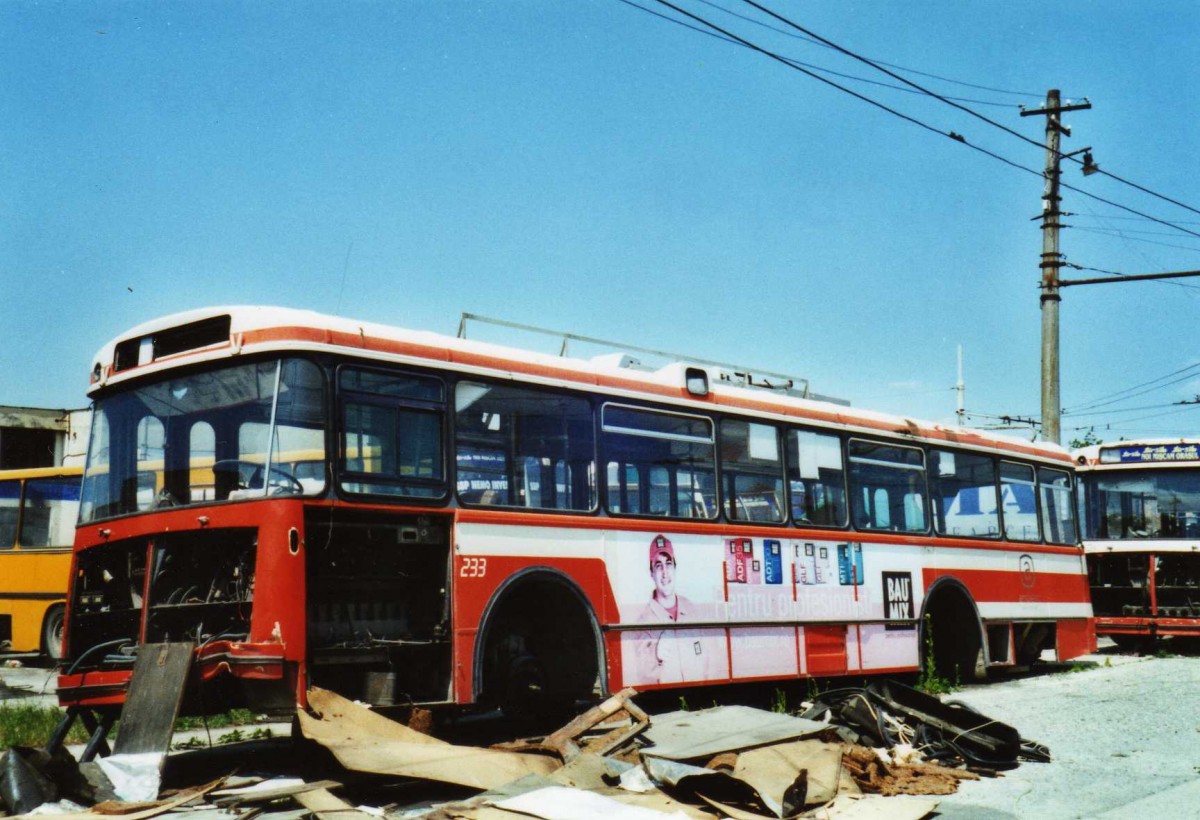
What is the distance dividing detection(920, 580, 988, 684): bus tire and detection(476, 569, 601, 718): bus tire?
6100mm

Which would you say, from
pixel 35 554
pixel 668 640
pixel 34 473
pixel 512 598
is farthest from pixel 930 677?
pixel 34 473

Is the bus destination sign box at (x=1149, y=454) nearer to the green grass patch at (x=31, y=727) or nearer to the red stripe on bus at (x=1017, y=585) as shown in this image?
the red stripe on bus at (x=1017, y=585)

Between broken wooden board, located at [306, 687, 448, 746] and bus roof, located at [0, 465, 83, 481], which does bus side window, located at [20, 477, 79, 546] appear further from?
broken wooden board, located at [306, 687, 448, 746]

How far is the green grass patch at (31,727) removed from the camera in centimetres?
1062

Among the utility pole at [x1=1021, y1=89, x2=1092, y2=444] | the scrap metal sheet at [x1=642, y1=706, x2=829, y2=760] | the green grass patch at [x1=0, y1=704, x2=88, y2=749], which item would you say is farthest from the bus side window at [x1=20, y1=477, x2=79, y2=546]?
the utility pole at [x1=1021, y1=89, x2=1092, y2=444]

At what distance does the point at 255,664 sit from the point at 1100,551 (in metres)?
16.3

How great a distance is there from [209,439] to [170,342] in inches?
34.5

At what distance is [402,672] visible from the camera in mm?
8977

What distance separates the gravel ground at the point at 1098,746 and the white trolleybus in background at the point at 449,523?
85.1 inches

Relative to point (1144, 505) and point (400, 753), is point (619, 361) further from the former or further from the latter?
point (1144, 505)

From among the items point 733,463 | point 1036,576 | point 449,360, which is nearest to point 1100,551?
point 1036,576

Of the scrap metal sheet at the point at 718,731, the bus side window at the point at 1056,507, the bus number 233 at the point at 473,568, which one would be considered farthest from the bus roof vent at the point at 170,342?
the bus side window at the point at 1056,507

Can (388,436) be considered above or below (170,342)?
below

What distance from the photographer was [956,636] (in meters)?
15.3
